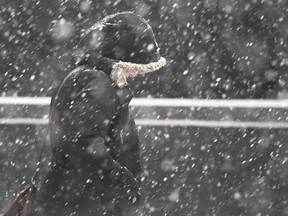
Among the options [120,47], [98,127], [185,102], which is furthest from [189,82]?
[98,127]

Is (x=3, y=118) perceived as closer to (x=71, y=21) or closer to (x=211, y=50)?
(x=71, y=21)

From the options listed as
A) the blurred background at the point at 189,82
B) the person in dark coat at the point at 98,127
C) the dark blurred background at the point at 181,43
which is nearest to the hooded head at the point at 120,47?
the person in dark coat at the point at 98,127

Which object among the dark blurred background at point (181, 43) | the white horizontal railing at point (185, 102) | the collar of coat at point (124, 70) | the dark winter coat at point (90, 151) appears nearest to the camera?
the dark winter coat at point (90, 151)

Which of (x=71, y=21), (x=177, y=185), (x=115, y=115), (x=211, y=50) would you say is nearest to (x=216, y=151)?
(x=177, y=185)

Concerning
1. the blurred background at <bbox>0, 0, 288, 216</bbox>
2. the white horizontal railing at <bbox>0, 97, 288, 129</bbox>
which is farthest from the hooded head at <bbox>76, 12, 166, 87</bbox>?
the blurred background at <bbox>0, 0, 288, 216</bbox>

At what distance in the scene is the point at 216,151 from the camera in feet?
25.1

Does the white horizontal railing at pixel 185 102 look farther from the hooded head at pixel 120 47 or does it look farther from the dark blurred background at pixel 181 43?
the hooded head at pixel 120 47

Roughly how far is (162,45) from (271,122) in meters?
1.26

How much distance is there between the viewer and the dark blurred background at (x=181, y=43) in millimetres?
8047

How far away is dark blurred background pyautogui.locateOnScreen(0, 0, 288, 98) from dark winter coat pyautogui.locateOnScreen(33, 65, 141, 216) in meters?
2.93

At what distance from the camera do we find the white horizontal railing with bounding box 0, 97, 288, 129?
25.0 ft

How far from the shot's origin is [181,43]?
8.16 meters

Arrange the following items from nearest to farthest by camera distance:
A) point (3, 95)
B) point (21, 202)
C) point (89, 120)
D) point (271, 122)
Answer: point (89, 120) < point (21, 202) < point (271, 122) < point (3, 95)

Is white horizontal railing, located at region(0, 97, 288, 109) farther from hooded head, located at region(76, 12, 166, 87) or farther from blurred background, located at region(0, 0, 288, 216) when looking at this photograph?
hooded head, located at region(76, 12, 166, 87)
